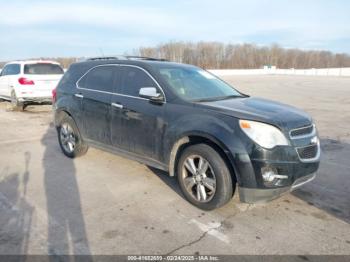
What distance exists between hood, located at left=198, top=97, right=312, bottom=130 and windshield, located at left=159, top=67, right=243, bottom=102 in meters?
0.34

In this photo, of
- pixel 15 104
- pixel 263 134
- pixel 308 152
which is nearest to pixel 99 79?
pixel 263 134

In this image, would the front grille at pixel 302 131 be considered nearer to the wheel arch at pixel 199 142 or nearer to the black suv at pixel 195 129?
the black suv at pixel 195 129

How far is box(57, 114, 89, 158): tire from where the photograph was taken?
225 inches

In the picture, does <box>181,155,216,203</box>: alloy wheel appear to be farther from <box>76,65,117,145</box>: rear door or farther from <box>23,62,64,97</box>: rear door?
<box>23,62,64,97</box>: rear door

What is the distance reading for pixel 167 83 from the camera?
431 cm

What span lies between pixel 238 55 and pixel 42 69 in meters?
94.9

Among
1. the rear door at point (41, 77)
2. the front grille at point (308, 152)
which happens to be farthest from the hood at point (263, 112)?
the rear door at point (41, 77)

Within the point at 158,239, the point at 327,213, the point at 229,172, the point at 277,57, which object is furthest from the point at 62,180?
the point at 277,57

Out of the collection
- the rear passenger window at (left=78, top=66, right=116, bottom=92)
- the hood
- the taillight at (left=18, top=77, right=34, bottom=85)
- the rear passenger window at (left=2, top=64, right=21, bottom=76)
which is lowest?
the hood

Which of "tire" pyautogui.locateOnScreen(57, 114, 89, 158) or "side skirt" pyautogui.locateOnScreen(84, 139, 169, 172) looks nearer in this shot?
"side skirt" pyautogui.locateOnScreen(84, 139, 169, 172)

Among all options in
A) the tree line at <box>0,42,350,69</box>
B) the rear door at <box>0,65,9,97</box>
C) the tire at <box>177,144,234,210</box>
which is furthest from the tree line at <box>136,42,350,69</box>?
the tire at <box>177,144,234,210</box>

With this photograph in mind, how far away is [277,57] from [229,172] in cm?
11301

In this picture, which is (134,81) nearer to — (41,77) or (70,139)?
(70,139)

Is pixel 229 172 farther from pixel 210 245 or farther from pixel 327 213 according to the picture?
pixel 327 213
